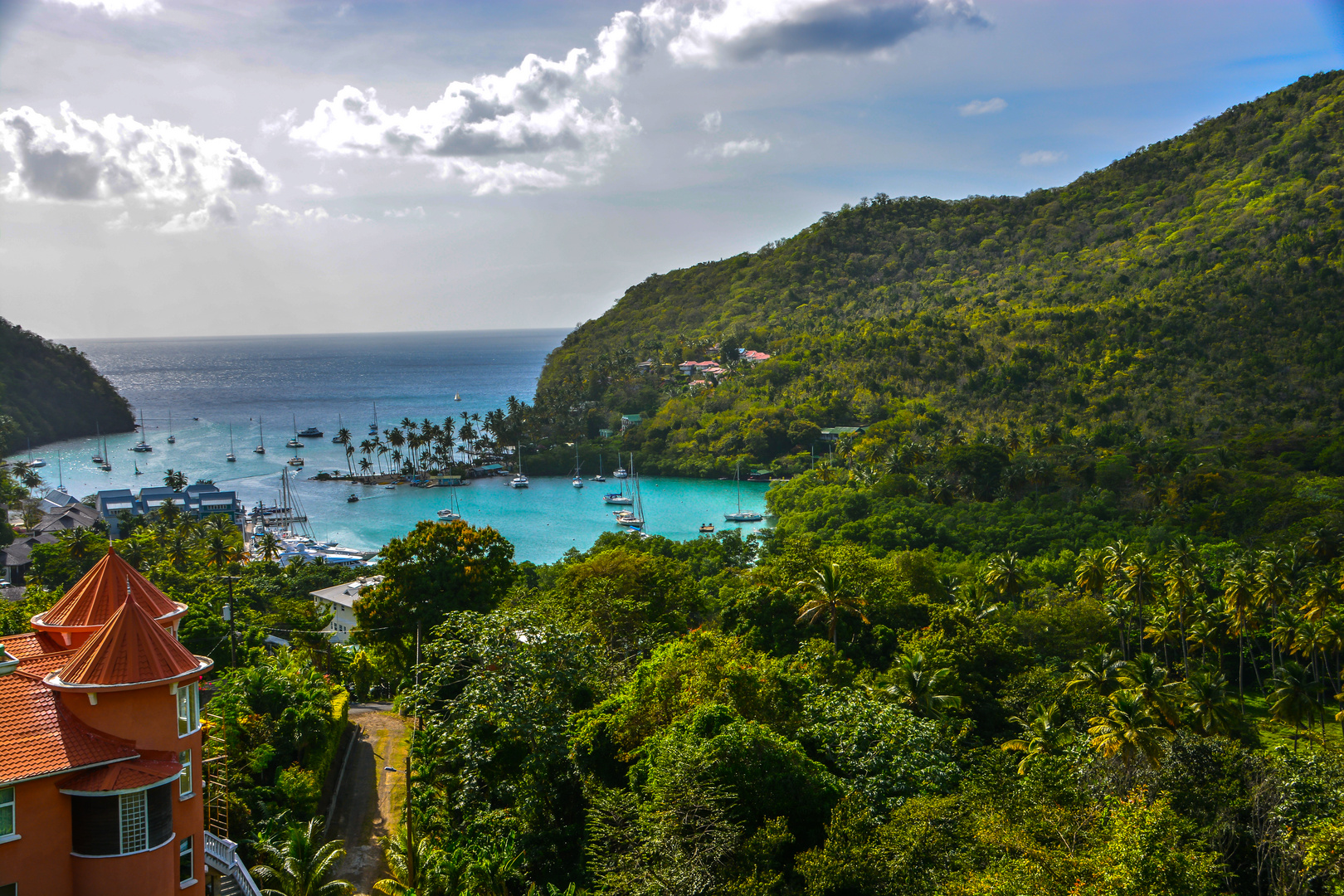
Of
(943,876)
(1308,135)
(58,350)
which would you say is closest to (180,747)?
(943,876)

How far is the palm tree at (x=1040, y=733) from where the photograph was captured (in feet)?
72.4

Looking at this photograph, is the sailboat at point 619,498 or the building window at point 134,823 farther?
the sailboat at point 619,498

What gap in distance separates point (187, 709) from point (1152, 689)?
23.2 meters

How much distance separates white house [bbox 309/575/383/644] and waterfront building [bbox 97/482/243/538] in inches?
1036

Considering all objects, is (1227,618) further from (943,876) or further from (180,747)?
(180,747)

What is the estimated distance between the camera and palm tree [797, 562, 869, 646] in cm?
2816

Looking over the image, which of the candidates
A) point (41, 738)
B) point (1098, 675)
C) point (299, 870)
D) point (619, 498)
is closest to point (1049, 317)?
point (619, 498)

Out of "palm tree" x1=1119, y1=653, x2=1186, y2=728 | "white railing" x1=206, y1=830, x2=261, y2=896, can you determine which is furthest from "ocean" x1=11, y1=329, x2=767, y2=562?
"white railing" x1=206, y1=830, x2=261, y2=896

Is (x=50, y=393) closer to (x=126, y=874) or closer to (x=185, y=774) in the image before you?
(x=185, y=774)

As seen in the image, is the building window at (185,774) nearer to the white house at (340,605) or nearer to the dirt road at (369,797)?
the dirt road at (369,797)

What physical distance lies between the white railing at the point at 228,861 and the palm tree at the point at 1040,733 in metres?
15.8

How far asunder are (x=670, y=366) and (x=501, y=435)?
116 feet

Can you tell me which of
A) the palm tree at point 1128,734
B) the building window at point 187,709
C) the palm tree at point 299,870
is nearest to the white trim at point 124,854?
the building window at point 187,709

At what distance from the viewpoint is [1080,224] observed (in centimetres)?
14125
